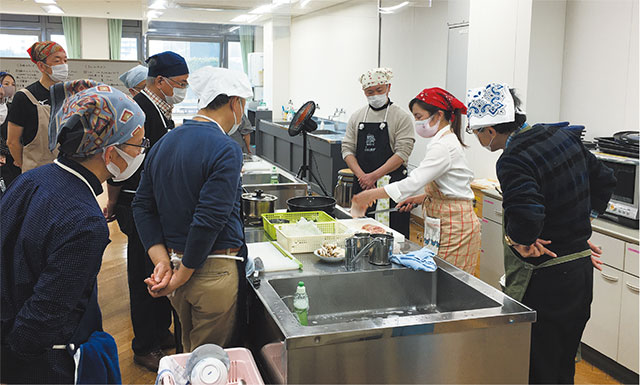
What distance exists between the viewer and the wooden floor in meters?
3.05

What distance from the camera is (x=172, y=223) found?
2.03 m

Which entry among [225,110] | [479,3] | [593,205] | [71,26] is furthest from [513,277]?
[71,26]

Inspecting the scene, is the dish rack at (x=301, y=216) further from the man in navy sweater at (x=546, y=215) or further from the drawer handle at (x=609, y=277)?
the drawer handle at (x=609, y=277)

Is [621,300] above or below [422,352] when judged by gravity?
below

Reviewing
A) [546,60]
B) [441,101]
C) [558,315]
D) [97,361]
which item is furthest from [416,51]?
[97,361]

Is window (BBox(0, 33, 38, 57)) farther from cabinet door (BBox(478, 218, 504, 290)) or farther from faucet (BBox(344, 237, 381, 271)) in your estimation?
faucet (BBox(344, 237, 381, 271))

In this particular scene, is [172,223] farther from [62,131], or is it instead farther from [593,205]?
[593,205]

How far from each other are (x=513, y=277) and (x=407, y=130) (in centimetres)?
214

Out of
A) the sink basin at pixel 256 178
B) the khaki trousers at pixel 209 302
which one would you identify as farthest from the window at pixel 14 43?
the khaki trousers at pixel 209 302

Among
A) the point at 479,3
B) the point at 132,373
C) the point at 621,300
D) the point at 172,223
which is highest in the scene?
the point at 479,3

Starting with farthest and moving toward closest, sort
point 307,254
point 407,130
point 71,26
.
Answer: point 71,26 → point 407,130 → point 307,254

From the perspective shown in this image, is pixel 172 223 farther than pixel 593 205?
No

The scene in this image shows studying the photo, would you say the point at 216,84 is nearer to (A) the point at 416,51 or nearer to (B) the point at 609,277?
(B) the point at 609,277

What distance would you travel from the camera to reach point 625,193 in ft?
10.4
